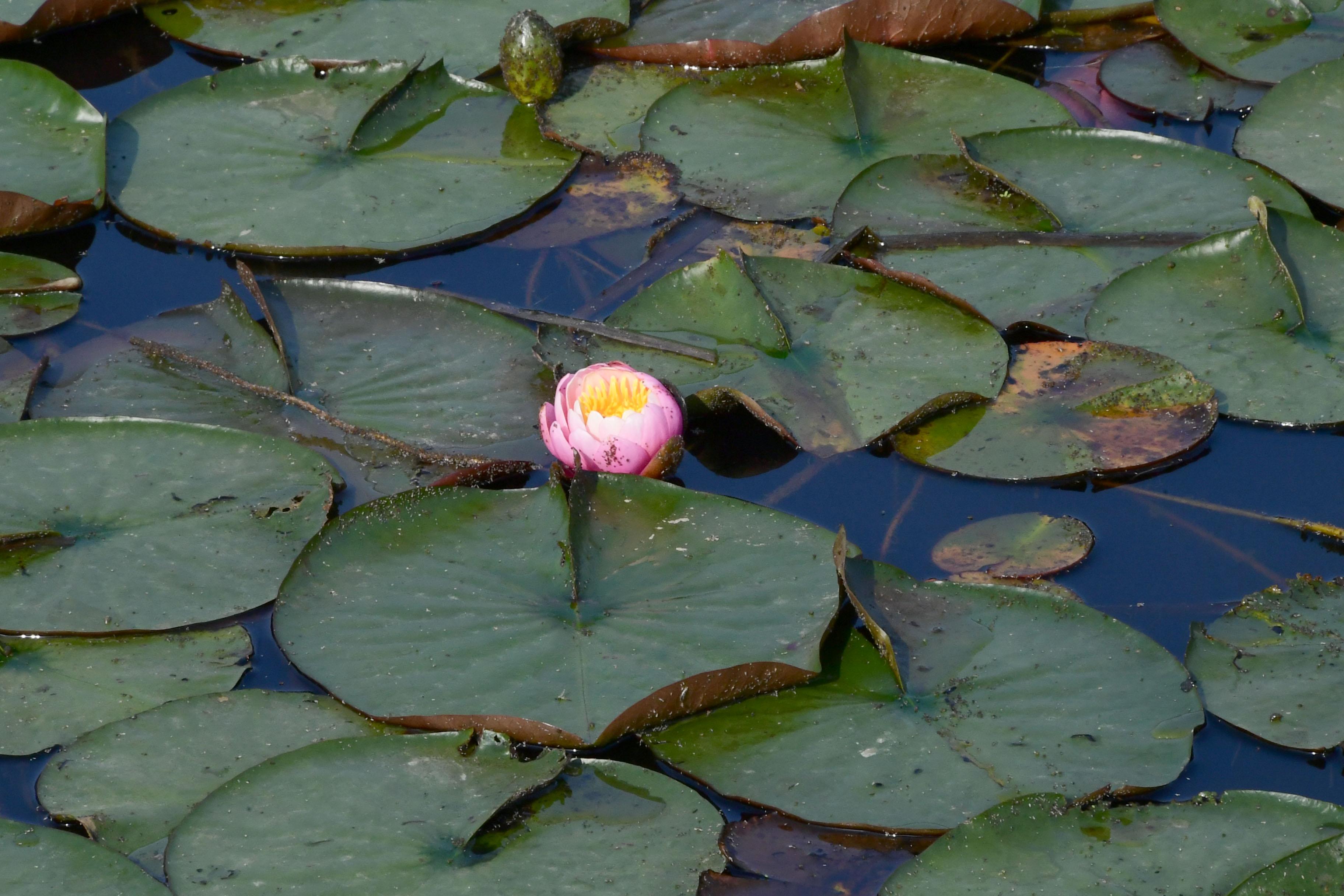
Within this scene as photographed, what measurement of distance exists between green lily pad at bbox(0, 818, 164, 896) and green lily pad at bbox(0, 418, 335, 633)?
1.68ft

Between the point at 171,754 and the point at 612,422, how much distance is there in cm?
114

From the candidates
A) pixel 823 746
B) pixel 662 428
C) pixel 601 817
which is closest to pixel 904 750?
pixel 823 746

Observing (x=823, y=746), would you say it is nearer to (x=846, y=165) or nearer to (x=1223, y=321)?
(x=1223, y=321)

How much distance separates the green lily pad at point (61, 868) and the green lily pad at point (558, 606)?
1.59 feet

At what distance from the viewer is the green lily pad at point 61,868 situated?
6.98 ft

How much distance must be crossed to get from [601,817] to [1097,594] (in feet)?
3.95

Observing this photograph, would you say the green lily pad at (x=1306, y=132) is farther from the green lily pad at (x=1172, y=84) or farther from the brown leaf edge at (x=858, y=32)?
the brown leaf edge at (x=858, y=32)

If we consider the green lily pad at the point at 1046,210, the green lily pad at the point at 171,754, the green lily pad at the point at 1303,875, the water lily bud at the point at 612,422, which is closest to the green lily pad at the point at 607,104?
the green lily pad at the point at 1046,210

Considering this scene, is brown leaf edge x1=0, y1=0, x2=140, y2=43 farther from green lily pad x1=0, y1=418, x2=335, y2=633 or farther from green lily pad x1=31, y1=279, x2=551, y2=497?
green lily pad x1=0, y1=418, x2=335, y2=633

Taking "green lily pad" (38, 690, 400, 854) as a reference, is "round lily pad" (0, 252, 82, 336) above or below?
above

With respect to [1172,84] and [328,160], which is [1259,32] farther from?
[328,160]

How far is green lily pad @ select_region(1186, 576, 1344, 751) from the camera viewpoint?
7.77 ft

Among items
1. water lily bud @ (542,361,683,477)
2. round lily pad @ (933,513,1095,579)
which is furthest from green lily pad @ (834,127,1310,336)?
water lily bud @ (542,361,683,477)

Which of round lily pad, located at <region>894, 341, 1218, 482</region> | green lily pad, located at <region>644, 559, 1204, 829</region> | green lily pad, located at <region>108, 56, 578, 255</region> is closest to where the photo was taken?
green lily pad, located at <region>644, 559, 1204, 829</region>
